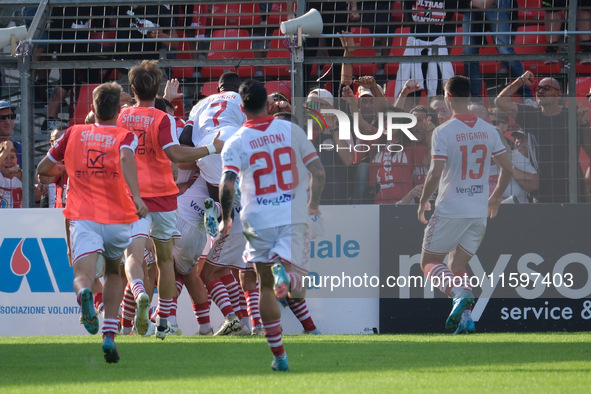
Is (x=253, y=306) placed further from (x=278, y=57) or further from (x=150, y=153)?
(x=278, y=57)

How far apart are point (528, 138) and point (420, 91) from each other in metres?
1.31

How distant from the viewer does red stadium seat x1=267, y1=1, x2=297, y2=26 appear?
39.3ft

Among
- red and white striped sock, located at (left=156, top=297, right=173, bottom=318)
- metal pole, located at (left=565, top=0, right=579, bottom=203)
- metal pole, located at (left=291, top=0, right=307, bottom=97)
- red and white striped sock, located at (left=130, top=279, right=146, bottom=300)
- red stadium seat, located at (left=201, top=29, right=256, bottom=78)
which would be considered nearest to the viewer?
red and white striped sock, located at (left=130, top=279, right=146, bottom=300)

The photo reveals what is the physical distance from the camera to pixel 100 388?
243 inches

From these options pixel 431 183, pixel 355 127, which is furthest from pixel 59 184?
pixel 431 183

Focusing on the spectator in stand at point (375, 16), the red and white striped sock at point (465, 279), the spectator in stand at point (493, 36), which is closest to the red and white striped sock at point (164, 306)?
the red and white striped sock at point (465, 279)

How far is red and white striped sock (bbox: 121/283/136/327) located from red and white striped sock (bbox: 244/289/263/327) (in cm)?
111

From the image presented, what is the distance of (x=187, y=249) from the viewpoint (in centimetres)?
1035

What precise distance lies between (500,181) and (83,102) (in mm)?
4651

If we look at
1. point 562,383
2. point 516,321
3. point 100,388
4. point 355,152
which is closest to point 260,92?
point 100,388

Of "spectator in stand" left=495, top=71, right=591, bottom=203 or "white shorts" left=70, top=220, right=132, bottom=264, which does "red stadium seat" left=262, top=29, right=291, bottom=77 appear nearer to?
"spectator in stand" left=495, top=71, right=591, bottom=203

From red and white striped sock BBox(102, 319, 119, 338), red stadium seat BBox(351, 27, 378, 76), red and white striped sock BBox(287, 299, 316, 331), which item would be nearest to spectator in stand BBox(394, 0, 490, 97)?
red stadium seat BBox(351, 27, 378, 76)

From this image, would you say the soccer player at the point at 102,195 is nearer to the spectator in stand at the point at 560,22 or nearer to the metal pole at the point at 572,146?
the metal pole at the point at 572,146

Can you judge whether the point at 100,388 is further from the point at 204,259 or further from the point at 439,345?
the point at 204,259
